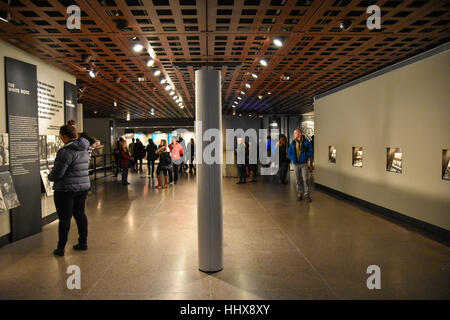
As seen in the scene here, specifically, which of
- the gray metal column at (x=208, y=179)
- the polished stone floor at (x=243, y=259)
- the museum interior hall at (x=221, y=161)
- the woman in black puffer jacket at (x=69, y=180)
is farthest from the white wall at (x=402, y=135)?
the woman in black puffer jacket at (x=69, y=180)

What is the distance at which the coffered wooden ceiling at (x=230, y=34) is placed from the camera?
4098mm

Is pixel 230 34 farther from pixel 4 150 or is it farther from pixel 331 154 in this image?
pixel 331 154

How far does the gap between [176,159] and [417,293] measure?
9.67 meters

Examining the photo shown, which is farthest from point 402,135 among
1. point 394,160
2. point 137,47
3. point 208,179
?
point 137,47

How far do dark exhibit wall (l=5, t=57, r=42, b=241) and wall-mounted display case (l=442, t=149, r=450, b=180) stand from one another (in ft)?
23.8

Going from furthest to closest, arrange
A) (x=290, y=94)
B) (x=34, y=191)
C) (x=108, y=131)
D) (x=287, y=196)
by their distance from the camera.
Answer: (x=108, y=131), (x=290, y=94), (x=287, y=196), (x=34, y=191)

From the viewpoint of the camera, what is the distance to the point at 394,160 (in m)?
6.88

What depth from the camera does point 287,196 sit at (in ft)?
31.0

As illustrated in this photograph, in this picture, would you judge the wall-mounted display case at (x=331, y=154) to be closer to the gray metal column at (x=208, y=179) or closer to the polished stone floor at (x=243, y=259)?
the polished stone floor at (x=243, y=259)

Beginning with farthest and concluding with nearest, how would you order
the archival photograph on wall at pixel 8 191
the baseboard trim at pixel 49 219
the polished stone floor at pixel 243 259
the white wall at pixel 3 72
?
the baseboard trim at pixel 49 219, the white wall at pixel 3 72, the archival photograph on wall at pixel 8 191, the polished stone floor at pixel 243 259

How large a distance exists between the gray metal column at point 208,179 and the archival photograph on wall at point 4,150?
3.40 m

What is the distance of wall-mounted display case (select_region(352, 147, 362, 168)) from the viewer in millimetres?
8369
